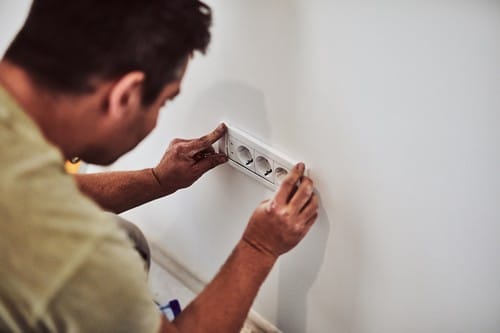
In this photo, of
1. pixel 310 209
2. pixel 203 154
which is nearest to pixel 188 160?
pixel 203 154

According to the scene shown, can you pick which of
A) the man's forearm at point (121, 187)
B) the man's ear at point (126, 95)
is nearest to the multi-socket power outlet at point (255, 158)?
the man's forearm at point (121, 187)

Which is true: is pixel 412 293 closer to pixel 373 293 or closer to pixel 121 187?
pixel 373 293

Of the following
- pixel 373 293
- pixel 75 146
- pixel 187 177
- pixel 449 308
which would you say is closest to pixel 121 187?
pixel 187 177

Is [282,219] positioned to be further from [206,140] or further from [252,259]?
[206,140]

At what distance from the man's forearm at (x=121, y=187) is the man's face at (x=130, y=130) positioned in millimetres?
248

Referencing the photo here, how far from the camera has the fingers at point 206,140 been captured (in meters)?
1.04

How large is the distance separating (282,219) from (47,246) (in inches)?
14.2

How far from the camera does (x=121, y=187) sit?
3.60 ft

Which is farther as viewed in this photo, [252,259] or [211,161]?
[211,161]

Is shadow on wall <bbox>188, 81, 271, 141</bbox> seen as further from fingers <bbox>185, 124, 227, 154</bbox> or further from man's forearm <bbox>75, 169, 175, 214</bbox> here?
man's forearm <bbox>75, 169, 175, 214</bbox>

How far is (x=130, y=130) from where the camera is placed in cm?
80

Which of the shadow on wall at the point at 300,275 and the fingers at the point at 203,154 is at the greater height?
the fingers at the point at 203,154

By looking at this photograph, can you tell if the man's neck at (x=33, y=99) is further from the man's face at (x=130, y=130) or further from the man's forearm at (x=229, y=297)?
the man's forearm at (x=229, y=297)

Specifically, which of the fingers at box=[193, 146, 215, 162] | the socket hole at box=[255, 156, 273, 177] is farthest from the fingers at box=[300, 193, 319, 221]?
the fingers at box=[193, 146, 215, 162]
